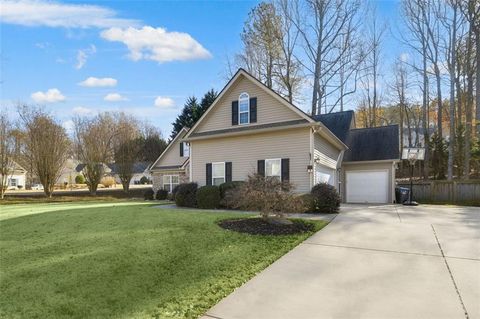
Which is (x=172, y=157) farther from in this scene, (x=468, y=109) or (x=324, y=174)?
(x=468, y=109)

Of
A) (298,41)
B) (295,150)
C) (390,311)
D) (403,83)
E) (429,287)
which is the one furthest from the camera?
(403,83)

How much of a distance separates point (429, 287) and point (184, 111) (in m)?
30.9

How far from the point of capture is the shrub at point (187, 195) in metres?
14.8

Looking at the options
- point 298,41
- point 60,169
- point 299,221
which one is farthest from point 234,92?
point 60,169

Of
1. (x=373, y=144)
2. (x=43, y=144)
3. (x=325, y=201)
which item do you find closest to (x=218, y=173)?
(x=325, y=201)

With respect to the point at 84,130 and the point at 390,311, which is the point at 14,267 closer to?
the point at 390,311

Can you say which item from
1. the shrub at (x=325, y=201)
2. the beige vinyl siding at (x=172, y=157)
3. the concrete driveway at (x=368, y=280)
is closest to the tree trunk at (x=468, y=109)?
the shrub at (x=325, y=201)

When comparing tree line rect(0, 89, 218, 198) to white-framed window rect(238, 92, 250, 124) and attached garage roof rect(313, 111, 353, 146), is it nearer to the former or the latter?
attached garage roof rect(313, 111, 353, 146)

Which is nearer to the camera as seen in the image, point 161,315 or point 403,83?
point 161,315

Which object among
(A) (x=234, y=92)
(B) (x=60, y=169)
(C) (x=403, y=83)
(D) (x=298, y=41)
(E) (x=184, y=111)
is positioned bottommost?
(B) (x=60, y=169)

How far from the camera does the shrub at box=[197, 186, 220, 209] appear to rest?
13922 mm

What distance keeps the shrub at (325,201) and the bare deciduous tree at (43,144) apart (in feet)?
84.2

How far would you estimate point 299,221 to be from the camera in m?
9.02

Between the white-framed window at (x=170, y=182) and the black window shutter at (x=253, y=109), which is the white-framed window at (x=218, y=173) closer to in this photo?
the black window shutter at (x=253, y=109)
